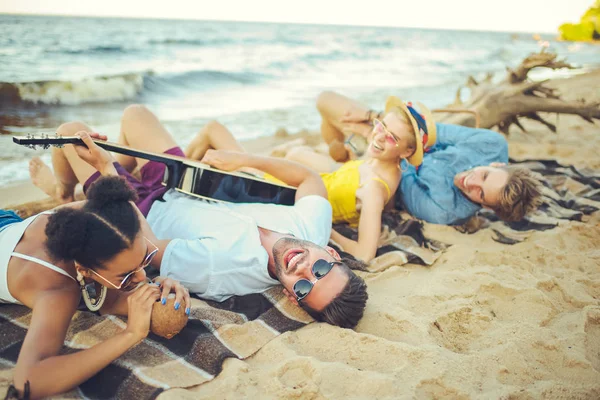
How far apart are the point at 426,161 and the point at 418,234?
0.98 m

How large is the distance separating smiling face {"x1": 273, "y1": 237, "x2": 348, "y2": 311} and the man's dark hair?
0.03 metres

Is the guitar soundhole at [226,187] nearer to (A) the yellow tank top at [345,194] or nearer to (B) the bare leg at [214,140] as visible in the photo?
(B) the bare leg at [214,140]

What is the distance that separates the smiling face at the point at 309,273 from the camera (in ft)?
8.30

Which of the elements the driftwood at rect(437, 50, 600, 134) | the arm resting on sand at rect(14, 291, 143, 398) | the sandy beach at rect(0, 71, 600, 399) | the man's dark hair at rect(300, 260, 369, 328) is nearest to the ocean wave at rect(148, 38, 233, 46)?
the driftwood at rect(437, 50, 600, 134)

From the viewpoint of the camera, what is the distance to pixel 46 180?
3.62 m

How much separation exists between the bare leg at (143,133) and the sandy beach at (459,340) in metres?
1.85

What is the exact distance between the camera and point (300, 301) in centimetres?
259

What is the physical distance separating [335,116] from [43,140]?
10.1 feet

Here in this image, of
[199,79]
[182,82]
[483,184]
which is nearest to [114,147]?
[483,184]

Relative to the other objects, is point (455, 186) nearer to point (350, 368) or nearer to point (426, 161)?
point (426, 161)

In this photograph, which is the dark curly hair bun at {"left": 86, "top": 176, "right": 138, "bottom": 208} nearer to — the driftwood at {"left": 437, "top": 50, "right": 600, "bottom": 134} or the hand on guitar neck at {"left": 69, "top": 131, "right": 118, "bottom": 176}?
the hand on guitar neck at {"left": 69, "top": 131, "right": 118, "bottom": 176}

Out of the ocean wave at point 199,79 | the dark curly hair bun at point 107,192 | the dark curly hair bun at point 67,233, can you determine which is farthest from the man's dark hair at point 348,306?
the ocean wave at point 199,79

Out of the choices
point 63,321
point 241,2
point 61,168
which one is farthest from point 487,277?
point 241,2

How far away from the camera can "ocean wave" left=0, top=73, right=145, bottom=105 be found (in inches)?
347
